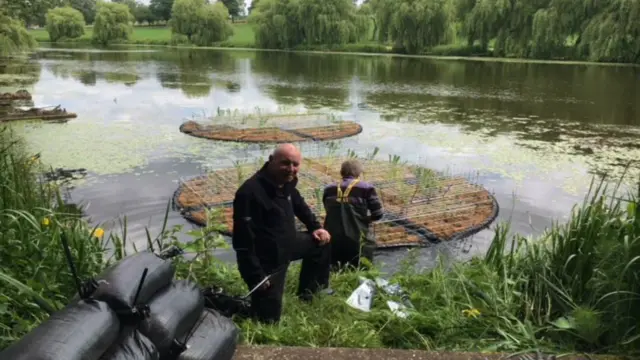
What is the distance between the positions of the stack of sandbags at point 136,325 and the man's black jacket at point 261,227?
0.80 m

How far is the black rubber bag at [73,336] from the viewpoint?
1.68m

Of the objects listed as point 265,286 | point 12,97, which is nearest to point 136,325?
point 265,286

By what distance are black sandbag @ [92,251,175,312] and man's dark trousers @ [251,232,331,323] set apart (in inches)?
39.7

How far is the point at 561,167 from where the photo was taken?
11820mm

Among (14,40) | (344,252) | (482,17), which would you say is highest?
(482,17)

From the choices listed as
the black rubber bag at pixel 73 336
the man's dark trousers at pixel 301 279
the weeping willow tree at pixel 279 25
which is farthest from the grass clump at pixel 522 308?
the weeping willow tree at pixel 279 25

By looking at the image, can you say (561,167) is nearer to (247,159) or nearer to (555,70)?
(247,159)

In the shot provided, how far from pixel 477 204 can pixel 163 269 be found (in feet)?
23.1

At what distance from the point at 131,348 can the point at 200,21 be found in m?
68.0

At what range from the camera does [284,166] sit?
11.2 feet

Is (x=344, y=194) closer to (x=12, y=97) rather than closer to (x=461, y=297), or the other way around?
(x=461, y=297)

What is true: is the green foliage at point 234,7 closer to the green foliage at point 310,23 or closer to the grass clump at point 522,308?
the green foliage at point 310,23

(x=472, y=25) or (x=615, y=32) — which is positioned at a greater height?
(x=472, y=25)

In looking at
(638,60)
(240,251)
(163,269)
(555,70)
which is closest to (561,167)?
(240,251)
